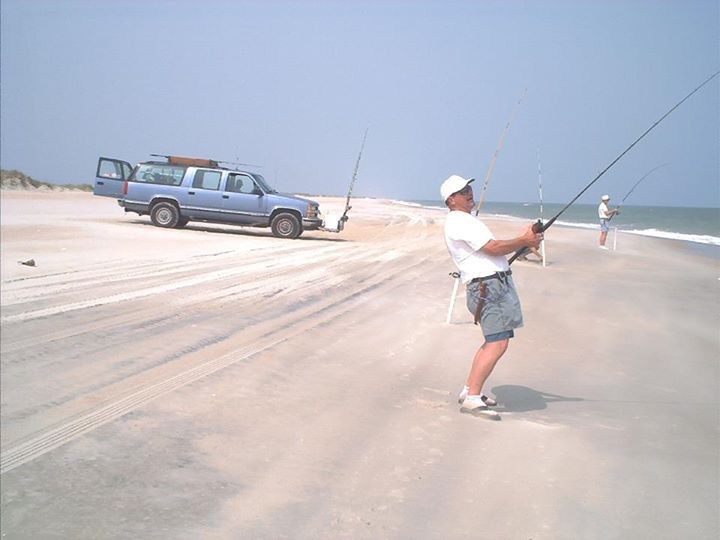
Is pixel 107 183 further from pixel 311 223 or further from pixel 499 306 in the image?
pixel 499 306

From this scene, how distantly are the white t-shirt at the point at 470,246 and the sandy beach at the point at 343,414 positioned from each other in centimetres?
106

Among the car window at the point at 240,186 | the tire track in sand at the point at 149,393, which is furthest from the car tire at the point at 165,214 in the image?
the tire track in sand at the point at 149,393

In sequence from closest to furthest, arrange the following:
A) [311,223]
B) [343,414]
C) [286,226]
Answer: [343,414]
[286,226]
[311,223]

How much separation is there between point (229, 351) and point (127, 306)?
2142mm

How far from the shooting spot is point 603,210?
17.4m

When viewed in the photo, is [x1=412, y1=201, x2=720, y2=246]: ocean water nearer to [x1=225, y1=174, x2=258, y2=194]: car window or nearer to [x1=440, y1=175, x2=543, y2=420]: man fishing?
[x1=440, y1=175, x2=543, y2=420]: man fishing

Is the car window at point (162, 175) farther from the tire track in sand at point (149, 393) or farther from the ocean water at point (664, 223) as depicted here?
the tire track in sand at point (149, 393)

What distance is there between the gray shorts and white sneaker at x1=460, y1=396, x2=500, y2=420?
18.9 inches

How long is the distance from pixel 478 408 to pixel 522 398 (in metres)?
0.75

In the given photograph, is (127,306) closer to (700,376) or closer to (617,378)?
(617,378)

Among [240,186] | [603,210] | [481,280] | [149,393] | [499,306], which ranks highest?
[603,210]

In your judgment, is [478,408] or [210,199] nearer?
[478,408]

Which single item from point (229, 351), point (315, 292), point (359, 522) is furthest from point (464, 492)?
point (315, 292)

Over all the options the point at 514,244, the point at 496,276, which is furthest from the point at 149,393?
the point at 514,244
